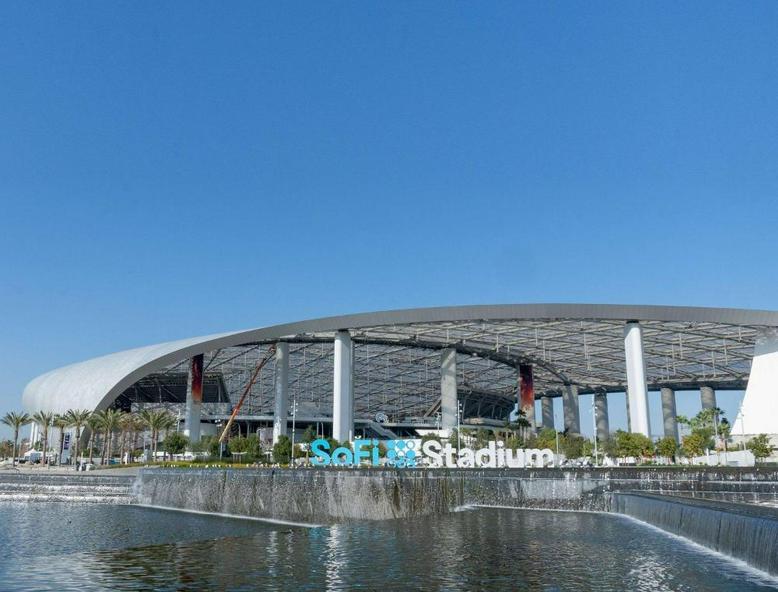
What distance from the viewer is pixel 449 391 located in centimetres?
7906

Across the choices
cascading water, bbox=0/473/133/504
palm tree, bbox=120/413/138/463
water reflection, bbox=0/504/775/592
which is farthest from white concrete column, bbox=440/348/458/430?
water reflection, bbox=0/504/775/592

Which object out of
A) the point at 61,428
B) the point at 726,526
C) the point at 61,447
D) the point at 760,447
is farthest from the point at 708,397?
the point at 726,526

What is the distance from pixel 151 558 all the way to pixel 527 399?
78775 millimetres

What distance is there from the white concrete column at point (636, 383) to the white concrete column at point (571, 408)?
42087 mm

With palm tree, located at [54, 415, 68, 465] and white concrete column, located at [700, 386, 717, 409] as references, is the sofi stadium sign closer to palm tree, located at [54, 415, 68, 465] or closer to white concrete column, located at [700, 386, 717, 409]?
palm tree, located at [54, 415, 68, 465]

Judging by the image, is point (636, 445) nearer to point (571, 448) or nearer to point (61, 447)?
point (571, 448)

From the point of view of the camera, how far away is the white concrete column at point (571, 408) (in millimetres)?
107688

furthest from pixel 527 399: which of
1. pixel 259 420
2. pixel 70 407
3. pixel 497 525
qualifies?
pixel 497 525

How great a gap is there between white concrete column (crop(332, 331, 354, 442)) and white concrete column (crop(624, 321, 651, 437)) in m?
27.4

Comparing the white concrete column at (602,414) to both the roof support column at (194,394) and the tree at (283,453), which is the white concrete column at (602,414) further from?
the roof support column at (194,394)

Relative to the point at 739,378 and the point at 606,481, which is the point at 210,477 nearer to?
the point at 606,481

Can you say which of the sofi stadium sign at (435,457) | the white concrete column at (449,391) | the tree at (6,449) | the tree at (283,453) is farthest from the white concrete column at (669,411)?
the tree at (6,449)

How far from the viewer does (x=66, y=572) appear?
1503 cm

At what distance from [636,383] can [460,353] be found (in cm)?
2645
